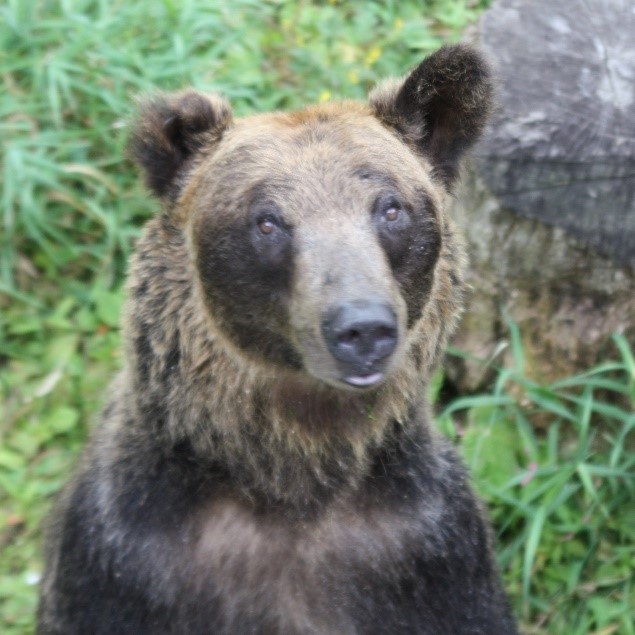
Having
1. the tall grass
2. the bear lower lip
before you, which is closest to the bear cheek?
the bear lower lip

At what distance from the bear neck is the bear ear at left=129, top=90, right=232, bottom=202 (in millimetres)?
213

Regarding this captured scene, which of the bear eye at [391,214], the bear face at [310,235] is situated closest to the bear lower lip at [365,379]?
the bear face at [310,235]

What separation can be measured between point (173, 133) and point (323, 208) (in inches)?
26.5

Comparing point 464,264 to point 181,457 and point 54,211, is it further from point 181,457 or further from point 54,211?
point 54,211

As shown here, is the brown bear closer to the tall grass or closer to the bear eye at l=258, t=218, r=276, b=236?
the bear eye at l=258, t=218, r=276, b=236

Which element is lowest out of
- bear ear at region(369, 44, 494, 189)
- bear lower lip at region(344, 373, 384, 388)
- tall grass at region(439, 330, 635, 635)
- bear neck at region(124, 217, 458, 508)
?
tall grass at region(439, 330, 635, 635)

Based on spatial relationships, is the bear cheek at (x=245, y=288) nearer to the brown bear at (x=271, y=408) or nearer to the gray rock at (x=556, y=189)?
the brown bear at (x=271, y=408)

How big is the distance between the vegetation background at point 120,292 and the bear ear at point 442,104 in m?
1.47

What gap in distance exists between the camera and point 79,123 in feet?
20.8

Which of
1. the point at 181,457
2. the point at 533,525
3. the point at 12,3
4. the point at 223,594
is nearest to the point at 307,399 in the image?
the point at 181,457

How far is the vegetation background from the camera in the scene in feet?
17.8

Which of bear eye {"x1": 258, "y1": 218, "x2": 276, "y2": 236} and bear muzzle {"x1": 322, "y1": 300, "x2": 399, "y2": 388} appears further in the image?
bear eye {"x1": 258, "y1": 218, "x2": 276, "y2": 236}

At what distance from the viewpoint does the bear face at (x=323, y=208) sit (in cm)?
345

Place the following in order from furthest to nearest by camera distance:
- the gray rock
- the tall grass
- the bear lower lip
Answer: the tall grass
the gray rock
the bear lower lip
